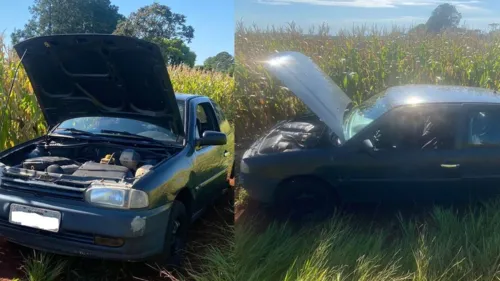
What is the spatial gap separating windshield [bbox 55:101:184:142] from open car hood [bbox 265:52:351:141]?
5.19 ft

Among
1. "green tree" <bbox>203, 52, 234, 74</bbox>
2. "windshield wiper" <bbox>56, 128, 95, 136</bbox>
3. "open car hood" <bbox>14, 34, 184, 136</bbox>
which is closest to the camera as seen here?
"green tree" <bbox>203, 52, 234, 74</bbox>

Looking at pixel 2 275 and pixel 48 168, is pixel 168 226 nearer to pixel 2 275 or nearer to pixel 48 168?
pixel 48 168

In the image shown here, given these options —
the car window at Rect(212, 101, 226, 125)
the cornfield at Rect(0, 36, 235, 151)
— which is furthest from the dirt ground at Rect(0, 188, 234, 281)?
the cornfield at Rect(0, 36, 235, 151)

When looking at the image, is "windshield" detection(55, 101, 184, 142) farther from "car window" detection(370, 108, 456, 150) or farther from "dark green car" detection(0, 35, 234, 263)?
"car window" detection(370, 108, 456, 150)

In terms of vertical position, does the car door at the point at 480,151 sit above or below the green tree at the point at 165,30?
below

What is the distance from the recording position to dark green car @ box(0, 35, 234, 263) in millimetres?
2967

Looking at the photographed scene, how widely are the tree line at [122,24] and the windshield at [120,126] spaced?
58cm

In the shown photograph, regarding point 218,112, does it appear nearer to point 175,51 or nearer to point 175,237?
point 175,51

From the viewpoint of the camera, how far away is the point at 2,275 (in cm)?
347

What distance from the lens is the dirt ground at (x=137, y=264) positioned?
3080mm

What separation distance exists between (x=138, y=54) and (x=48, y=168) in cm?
110

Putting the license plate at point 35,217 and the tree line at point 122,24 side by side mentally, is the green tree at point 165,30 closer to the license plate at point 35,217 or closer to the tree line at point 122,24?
the tree line at point 122,24

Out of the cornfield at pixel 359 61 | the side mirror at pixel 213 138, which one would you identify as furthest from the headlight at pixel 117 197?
the cornfield at pixel 359 61

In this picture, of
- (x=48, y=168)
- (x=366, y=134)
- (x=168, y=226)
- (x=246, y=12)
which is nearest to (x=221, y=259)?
(x=168, y=226)
